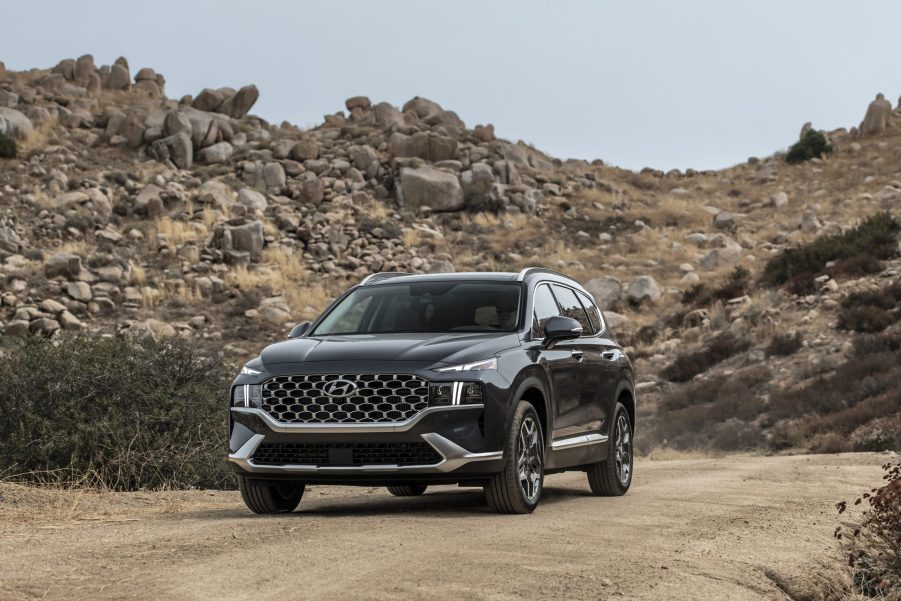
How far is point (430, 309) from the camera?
Result: 10484mm

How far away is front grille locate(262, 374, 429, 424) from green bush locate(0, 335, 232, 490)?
4389 mm

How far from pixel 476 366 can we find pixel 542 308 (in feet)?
6.23

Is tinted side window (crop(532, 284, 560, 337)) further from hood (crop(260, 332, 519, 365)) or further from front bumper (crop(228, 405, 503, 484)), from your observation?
front bumper (crop(228, 405, 503, 484))

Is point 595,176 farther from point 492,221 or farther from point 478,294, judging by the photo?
point 478,294

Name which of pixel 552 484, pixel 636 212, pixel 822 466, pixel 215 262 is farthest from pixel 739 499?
pixel 636 212

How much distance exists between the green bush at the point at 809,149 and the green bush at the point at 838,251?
23.6 metres

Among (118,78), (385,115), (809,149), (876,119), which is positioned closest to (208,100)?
(118,78)

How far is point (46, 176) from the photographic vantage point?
136 ft

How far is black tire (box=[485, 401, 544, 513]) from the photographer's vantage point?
9039 mm

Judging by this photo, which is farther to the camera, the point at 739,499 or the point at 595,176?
the point at 595,176

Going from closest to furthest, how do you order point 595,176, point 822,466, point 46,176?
point 822,466
point 46,176
point 595,176

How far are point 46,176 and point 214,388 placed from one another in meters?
28.5

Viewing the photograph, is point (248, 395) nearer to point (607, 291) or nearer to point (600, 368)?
point (600, 368)

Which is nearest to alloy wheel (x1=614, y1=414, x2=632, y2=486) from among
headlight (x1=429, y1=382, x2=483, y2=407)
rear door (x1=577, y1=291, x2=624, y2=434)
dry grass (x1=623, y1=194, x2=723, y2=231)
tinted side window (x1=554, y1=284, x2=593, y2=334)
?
rear door (x1=577, y1=291, x2=624, y2=434)
